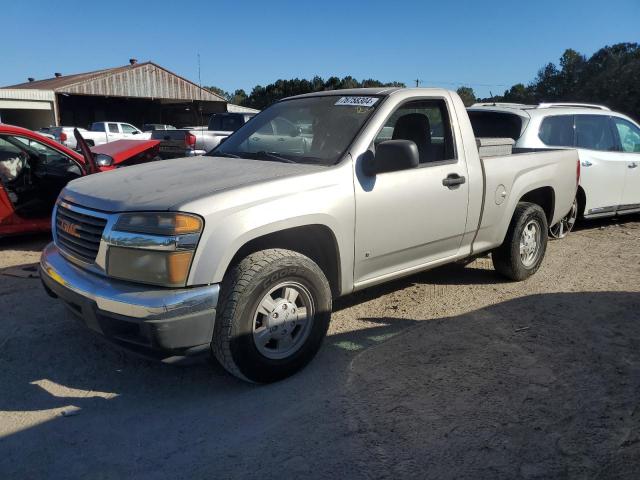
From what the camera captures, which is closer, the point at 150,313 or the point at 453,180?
the point at 150,313

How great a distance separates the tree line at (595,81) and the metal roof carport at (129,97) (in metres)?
20.7

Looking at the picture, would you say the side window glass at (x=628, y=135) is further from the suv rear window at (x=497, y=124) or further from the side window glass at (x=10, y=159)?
the side window glass at (x=10, y=159)

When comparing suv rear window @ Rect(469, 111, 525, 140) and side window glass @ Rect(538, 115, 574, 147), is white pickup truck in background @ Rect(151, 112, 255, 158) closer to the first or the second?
suv rear window @ Rect(469, 111, 525, 140)

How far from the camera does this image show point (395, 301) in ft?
16.3

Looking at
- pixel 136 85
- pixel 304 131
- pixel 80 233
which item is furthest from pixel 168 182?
pixel 136 85

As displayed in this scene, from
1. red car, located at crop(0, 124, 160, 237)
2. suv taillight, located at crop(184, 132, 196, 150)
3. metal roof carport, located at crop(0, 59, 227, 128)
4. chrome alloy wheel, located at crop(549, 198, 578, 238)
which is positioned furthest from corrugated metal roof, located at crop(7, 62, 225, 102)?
chrome alloy wheel, located at crop(549, 198, 578, 238)

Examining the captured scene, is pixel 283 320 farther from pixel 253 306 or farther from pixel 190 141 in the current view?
pixel 190 141

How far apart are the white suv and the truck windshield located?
326 cm

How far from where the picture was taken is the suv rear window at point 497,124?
6.87 meters

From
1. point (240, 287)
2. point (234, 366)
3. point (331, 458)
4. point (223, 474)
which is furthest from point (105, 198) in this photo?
point (331, 458)

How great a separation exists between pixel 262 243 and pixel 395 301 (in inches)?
78.2

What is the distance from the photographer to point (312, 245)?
12.2 ft

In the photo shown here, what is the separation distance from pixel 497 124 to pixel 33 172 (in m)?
6.04

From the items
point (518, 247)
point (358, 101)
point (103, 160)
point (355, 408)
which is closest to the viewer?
point (355, 408)
